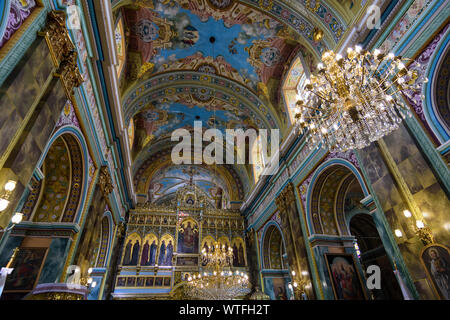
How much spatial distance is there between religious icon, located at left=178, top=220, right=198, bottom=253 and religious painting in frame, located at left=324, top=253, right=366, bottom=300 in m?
8.46

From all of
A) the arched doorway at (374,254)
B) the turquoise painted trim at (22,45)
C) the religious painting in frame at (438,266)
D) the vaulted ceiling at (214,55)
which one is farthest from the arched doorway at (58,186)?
the arched doorway at (374,254)

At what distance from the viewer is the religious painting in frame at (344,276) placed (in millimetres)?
7680

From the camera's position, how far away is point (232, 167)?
58.9ft

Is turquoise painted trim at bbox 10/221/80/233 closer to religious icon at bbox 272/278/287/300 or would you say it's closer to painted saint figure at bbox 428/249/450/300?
painted saint figure at bbox 428/249/450/300

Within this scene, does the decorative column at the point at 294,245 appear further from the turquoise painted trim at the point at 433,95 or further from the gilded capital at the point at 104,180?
the gilded capital at the point at 104,180

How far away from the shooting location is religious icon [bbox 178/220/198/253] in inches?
562

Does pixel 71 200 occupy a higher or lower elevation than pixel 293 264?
higher

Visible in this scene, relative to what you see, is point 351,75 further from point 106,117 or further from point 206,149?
point 206,149

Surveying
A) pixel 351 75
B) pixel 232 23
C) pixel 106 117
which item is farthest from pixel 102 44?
pixel 351 75

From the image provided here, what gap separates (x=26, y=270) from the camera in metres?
5.89

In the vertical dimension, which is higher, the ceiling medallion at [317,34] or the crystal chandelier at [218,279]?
the ceiling medallion at [317,34]

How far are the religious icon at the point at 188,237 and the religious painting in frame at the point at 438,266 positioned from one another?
11860mm

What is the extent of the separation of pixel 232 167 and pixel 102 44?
42.0ft

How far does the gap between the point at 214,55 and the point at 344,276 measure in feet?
34.5
